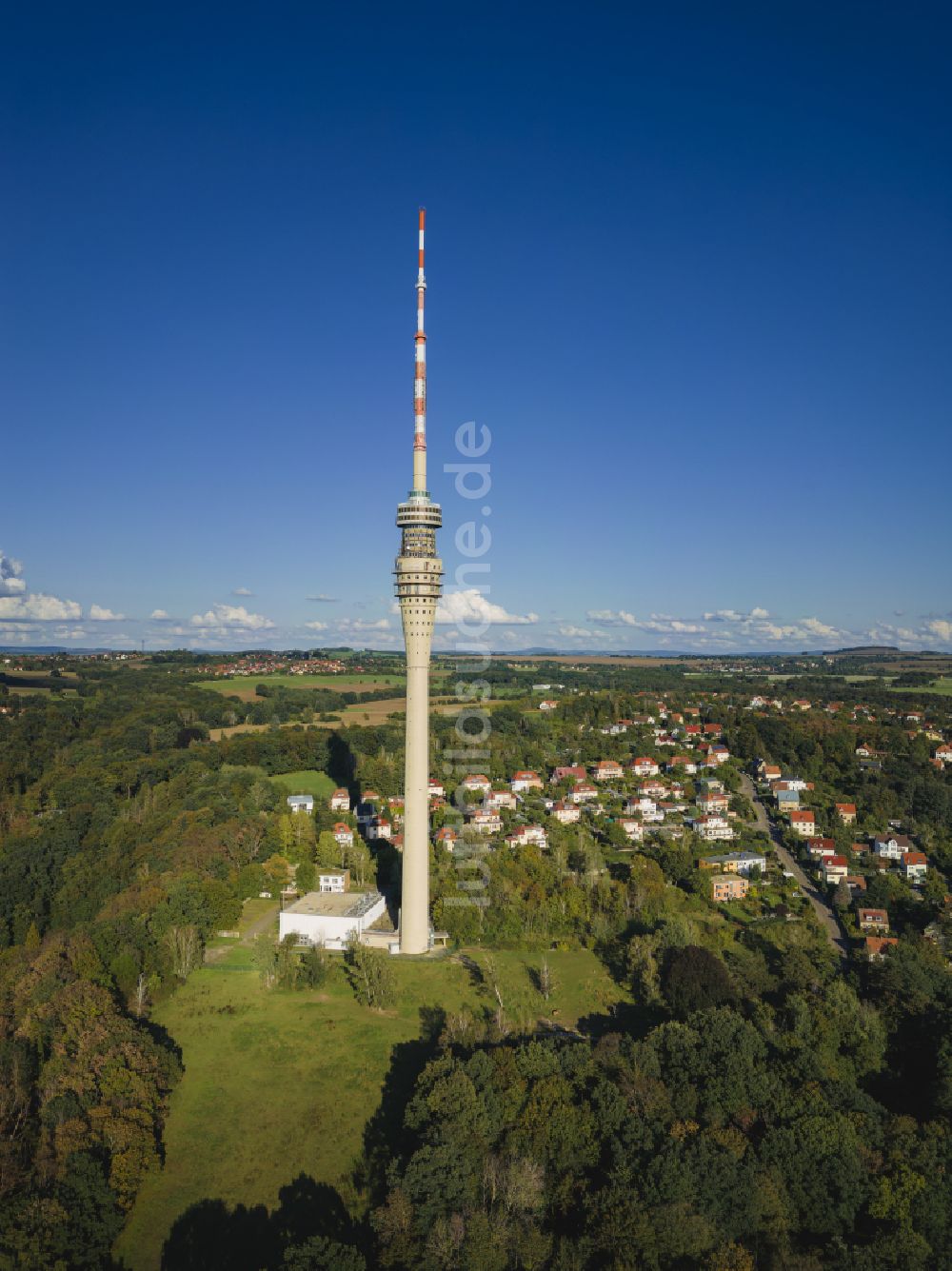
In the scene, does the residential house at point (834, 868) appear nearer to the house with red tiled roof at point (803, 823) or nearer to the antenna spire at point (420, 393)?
the house with red tiled roof at point (803, 823)

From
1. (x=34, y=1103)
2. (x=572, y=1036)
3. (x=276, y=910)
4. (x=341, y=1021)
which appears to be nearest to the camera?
(x=34, y=1103)

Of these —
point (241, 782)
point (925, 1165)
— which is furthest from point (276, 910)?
point (925, 1165)

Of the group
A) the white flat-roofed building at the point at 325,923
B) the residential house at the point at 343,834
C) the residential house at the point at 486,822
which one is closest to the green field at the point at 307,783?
the residential house at the point at 343,834

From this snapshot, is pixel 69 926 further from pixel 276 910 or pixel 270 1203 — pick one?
pixel 270 1203

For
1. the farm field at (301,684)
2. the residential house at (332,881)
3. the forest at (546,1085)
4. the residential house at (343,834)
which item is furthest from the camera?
the farm field at (301,684)

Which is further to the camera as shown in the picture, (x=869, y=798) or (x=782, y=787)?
(x=782, y=787)

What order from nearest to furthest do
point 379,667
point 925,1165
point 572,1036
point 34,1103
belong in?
point 925,1165 → point 34,1103 → point 572,1036 → point 379,667

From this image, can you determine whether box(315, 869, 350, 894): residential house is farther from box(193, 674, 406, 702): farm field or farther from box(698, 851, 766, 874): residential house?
box(193, 674, 406, 702): farm field
